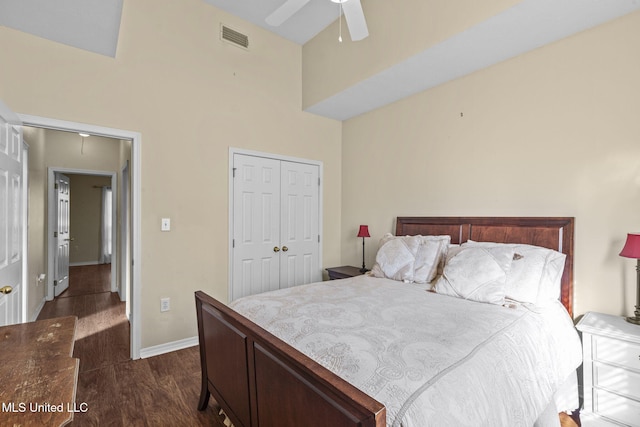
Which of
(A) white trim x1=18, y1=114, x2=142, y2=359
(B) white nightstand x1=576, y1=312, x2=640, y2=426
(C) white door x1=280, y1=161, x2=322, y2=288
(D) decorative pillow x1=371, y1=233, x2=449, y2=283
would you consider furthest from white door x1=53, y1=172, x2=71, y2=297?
(B) white nightstand x1=576, y1=312, x2=640, y2=426

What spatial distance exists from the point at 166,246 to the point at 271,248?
1.17 metres

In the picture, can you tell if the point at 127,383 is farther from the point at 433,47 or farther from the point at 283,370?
the point at 433,47

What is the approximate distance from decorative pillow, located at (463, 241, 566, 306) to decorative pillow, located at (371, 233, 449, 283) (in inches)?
24.6

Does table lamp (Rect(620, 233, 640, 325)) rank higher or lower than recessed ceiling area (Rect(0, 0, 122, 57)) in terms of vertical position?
lower

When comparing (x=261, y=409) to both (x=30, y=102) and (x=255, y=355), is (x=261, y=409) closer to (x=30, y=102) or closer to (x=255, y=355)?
(x=255, y=355)

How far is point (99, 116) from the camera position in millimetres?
2715

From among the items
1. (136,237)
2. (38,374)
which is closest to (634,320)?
(38,374)

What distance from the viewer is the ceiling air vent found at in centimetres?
339

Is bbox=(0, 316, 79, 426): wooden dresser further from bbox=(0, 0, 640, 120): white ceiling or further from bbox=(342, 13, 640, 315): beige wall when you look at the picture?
bbox=(342, 13, 640, 315): beige wall

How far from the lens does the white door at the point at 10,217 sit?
76.6 inches

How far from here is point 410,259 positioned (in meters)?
2.79

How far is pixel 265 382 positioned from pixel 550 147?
Result: 8.74ft

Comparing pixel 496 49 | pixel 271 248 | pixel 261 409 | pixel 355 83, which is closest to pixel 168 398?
pixel 261 409

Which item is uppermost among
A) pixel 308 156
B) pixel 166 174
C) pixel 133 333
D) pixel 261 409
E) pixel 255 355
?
pixel 308 156
